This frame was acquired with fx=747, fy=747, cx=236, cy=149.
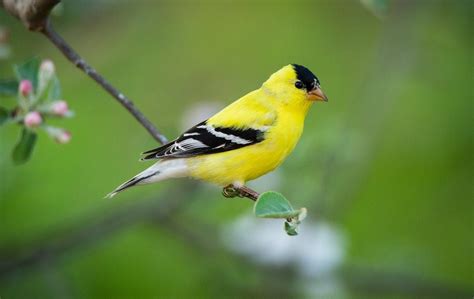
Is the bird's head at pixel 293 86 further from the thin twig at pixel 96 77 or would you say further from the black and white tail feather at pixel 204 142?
the thin twig at pixel 96 77

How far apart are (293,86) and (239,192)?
41 cm

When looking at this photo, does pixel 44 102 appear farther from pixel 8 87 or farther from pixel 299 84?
pixel 299 84

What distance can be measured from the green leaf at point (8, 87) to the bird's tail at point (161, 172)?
1.32 ft

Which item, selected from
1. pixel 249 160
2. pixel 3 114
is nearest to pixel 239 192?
pixel 249 160

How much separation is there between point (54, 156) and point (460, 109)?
8.11 ft

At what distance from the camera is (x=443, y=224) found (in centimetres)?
423

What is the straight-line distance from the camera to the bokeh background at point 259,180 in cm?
325

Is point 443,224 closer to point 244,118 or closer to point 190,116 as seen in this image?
point 190,116

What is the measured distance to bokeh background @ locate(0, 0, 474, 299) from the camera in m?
3.25

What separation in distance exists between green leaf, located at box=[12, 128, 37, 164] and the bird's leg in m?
0.60

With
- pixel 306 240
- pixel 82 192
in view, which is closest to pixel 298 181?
pixel 306 240

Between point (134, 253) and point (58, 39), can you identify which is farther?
point (134, 253)

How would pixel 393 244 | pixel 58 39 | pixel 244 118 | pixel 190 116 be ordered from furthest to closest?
pixel 393 244
pixel 190 116
pixel 244 118
pixel 58 39

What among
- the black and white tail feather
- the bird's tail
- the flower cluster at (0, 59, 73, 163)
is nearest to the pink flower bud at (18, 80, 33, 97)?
the flower cluster at (0, 59, 73, 163)
